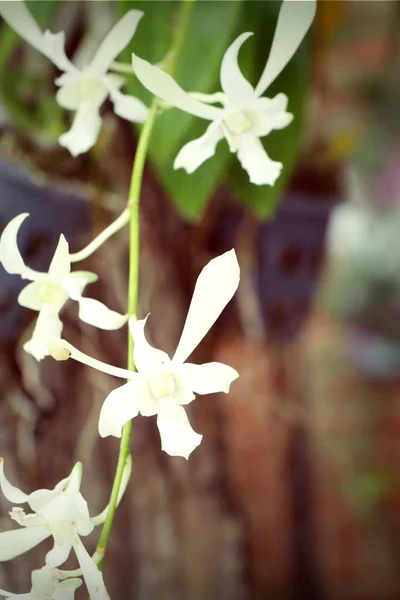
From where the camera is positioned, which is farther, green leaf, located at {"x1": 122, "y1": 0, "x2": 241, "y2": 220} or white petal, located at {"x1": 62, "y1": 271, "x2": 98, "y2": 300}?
green leaf, located at {"x1": 122, "y1": 0, "x2": 241, "y2": 220}

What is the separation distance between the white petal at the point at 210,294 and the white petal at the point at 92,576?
8 centimetres

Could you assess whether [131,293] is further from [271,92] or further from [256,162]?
[271,92]

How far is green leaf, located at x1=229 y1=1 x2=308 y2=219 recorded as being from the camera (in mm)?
405

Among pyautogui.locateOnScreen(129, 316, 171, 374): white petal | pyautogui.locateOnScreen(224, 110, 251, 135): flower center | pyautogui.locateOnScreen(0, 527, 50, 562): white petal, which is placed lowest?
pyautogui.locateOnScreen(0, 527, 50, 562): white petal

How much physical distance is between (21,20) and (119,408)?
7.7 inches

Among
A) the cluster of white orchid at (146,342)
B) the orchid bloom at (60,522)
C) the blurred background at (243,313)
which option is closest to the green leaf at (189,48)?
the blurred background at (243,313)

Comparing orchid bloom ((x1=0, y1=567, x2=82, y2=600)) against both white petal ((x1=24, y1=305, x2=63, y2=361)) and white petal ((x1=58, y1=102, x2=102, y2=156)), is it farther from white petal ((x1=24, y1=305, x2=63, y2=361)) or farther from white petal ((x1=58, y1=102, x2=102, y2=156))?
white petal ((x1=58, y1=102, x2=102, y2=156))

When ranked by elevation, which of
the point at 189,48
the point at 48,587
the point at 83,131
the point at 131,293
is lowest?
the point at 48,587

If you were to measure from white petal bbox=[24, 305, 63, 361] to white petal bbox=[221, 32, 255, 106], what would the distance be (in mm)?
118

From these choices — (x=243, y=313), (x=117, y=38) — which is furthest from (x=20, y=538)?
(x=243, y=313)

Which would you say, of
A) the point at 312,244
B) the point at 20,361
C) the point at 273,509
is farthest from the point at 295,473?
the point at 20,361

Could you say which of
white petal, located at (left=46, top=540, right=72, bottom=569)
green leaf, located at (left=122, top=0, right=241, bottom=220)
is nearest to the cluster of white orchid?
white petal, located at (left=46, top=540, right=72, bottom=569)

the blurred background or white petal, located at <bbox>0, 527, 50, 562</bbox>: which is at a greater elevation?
the blurred background

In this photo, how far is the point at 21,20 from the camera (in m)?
0.29
